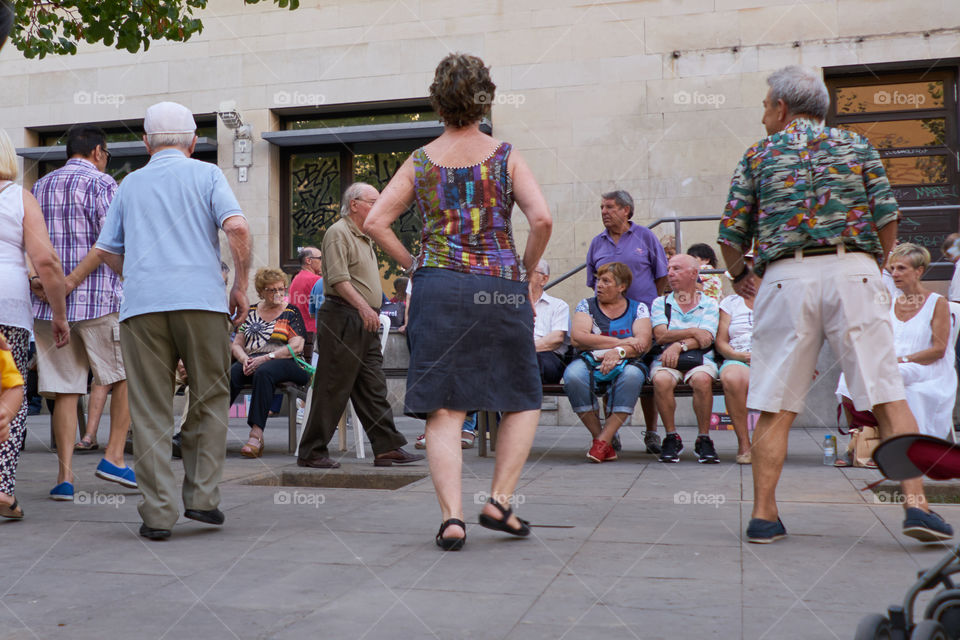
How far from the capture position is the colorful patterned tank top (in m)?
4.34

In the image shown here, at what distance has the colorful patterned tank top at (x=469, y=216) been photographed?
4344 mm

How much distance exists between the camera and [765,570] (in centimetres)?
366

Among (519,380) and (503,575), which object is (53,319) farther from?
(503,575)

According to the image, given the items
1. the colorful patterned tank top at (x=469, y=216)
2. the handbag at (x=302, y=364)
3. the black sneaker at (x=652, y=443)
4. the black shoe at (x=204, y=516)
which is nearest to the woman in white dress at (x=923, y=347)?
the black sneaker at (x=652, y=443)

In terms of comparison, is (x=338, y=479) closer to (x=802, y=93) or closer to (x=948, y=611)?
(x=802, y=93)

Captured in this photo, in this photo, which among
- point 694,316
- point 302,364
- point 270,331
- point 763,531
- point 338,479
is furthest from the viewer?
point 270,331

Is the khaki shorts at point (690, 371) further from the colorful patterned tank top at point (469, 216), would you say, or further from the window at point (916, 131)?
the window at point (916, 131)

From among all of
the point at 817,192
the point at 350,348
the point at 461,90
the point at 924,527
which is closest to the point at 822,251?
the point at 817,192

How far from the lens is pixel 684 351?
7.69 metres

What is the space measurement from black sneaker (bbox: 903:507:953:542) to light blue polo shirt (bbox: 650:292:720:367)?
3.64 meters

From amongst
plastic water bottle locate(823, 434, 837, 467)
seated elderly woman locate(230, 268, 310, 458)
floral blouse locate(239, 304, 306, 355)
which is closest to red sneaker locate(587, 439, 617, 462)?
plastic water bottle locate(823, 434, 837, 467)

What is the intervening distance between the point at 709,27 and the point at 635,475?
8.44 metres

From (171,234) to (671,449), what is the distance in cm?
421

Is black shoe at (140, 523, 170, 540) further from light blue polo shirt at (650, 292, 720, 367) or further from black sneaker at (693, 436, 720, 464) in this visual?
light blue polo shirt at (650, 292, 720, 367)
